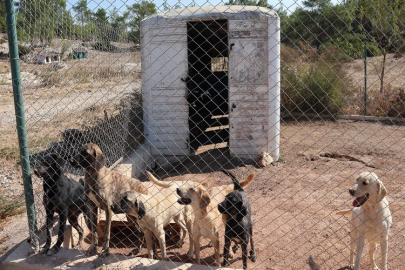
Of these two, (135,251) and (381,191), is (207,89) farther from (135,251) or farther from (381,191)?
(381,191)

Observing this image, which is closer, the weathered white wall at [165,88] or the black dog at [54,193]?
the black dog at [54,193]

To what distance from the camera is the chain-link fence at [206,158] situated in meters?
3.80

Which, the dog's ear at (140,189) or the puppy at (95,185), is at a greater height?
the puppy at (95,185)

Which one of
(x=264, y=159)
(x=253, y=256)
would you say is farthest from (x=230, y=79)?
(x=253, y=256)

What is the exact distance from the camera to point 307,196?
6.00 metres

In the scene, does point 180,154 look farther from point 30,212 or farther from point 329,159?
point 30,212

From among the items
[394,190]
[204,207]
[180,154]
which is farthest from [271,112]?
[204,207]

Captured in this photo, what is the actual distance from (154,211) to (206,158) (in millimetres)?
4412

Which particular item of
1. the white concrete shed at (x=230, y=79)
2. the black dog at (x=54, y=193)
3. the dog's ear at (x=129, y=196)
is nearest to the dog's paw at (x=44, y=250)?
the black dog at (x=54, y=193)

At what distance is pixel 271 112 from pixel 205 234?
436cm

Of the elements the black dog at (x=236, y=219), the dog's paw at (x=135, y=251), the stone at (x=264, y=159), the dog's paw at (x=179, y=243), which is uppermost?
the black dog at (x=236, y=219)

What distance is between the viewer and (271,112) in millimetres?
7773

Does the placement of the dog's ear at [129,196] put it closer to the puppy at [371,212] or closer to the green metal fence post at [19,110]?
the green metal fence post at [19,110]

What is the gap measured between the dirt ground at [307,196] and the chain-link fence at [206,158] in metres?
0.03
